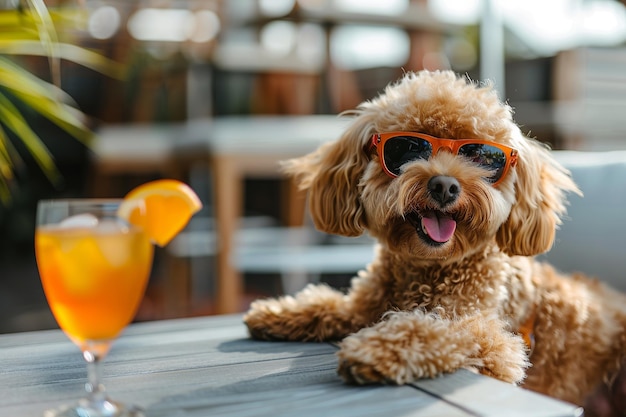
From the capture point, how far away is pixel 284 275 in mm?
5879

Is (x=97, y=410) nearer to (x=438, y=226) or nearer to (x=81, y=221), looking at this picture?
(x=81, y=221)

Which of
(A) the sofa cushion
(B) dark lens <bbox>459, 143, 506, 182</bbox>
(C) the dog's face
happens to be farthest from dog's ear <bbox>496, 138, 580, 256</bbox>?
(A) the sofa cushion

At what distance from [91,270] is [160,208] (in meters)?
0.18

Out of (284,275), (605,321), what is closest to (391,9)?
(284,275)

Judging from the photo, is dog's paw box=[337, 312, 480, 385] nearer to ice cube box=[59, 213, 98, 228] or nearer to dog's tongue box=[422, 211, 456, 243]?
dog's tongue box=[422, 211, 456, 243]

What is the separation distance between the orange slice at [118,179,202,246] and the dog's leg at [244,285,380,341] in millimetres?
587

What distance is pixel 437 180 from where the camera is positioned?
162 cm

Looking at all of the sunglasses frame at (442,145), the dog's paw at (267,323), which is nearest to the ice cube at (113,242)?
the dog's paw at (267,323)

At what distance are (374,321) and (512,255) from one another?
381mm

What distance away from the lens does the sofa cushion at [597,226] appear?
232 centimetres

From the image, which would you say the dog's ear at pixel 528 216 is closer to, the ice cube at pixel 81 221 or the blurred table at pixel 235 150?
the ice cube at pixel 81 221

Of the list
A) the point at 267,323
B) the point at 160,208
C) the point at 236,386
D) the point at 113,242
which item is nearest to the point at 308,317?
the point at 267,323

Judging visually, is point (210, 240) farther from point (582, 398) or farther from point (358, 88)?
point (582, 398)

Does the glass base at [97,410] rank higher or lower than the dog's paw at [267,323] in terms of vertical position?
higher
